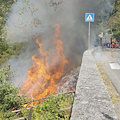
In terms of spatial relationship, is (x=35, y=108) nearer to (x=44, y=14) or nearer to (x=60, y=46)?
(x=60, y=46)

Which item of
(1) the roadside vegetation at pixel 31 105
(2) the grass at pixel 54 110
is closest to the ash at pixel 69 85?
(1) the roadside vegetation at pixel 31 105

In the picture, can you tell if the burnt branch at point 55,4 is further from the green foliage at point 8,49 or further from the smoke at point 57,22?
the green foliage at point 8,49

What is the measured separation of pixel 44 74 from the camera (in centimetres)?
1285

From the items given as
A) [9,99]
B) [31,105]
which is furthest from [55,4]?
[31,105]

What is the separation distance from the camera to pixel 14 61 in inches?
580

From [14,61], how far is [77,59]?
7.79m

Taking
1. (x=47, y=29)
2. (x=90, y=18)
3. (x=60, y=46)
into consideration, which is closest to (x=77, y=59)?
(x=60, y=46)

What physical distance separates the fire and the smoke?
105cm

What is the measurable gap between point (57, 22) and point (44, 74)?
10.7 metres

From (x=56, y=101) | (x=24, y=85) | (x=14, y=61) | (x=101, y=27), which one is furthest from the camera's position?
(x=101, y=27)

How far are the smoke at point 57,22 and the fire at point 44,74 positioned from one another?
3.43ft

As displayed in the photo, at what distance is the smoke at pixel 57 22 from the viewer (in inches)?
635

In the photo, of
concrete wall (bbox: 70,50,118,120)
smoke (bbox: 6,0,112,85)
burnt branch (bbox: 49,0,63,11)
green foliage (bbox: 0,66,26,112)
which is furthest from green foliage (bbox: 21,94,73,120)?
burnt branch (bbox: 49,0,63,11)

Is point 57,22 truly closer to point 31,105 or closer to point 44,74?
point 44,74
